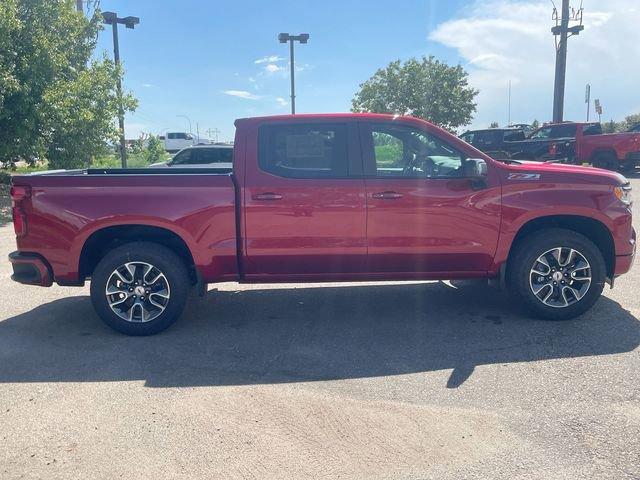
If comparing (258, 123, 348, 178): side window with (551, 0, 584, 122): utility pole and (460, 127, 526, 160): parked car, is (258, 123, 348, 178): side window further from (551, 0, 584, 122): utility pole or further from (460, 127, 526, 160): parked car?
(551, 0, 584, 122): utility pole

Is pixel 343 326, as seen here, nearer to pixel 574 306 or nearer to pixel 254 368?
pixel 254 368

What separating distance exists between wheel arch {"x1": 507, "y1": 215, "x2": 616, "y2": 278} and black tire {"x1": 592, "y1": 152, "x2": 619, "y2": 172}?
54.1ft

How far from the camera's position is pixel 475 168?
16.1ft

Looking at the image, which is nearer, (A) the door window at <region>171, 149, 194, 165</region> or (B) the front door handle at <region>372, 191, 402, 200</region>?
(B) the front door handle at <region>372, 191, 402, 200</region>

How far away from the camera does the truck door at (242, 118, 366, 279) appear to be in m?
4.98

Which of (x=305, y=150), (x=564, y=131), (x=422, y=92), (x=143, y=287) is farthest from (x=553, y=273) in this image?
(x=422, y=92)

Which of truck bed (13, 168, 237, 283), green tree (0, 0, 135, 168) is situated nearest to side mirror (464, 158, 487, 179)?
truck bed (13, 168, 237, 283)

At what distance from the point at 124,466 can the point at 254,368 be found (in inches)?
56.4

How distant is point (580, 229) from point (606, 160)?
662 inches

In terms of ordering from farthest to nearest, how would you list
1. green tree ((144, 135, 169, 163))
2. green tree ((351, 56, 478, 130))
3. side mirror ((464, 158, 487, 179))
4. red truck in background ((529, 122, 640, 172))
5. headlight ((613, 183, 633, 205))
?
1. green tree ((351, 56, 478, 130))
2. green tree ((144, 135, 169, 163))
3. red truck in background ((529, 122, 640, 172))
4. headlight ((613, 183, 633, 205))
5. side mirror ((464, 158, 487, 179))

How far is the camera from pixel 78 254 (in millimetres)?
5023

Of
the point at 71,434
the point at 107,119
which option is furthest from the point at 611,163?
the point at 71,434

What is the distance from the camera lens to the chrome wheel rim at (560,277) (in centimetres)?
523

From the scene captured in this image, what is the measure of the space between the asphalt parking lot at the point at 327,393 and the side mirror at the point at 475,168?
1440 mm
